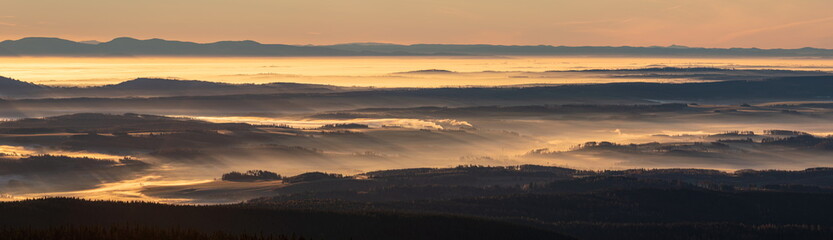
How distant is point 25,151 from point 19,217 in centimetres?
11825

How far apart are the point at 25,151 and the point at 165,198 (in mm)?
60501

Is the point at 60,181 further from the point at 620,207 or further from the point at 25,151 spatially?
the point at 620,207

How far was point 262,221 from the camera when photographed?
67.8m

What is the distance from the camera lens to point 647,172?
156m

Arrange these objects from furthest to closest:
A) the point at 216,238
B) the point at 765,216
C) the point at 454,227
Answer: the point at 765,216 < the point at 454,227 < the point at 216,238

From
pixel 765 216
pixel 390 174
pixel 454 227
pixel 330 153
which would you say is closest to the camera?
pixel 454 227

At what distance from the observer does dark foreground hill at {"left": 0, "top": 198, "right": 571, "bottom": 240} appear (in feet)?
204

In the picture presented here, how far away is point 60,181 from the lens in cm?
14625

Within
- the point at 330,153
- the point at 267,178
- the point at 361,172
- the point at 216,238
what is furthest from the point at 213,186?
the point at 216,238

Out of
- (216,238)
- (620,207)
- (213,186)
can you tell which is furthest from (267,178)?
(216,238)

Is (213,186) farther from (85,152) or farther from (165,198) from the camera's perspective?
(85,152)

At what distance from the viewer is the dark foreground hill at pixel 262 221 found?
2442 inches

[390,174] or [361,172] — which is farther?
[361,172]

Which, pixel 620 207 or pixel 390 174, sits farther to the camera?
pixel 390 174
